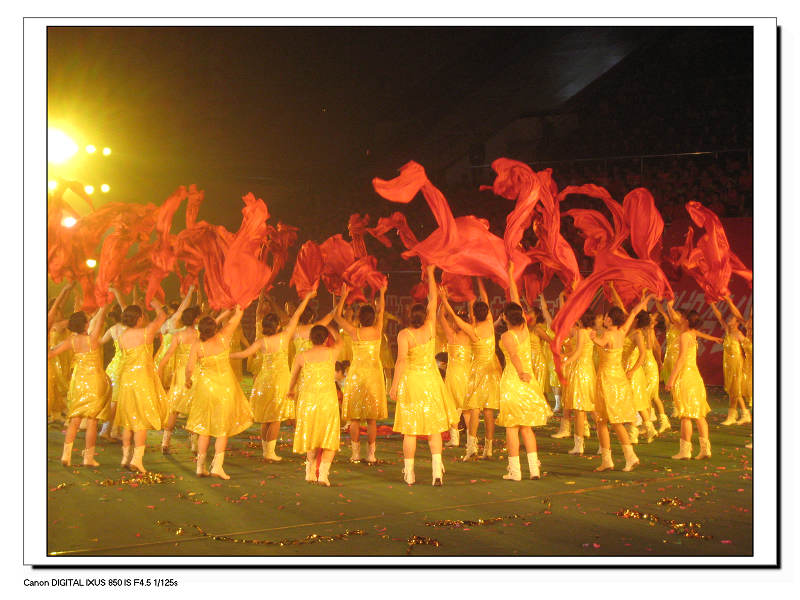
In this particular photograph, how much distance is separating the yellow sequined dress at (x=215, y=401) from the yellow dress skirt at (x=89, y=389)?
1.08 m

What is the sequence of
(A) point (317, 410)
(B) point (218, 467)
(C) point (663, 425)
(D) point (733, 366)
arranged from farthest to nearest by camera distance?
(D) point (733, 366)
(C) point (663, 425)
(B) point (218, 467)
(A) point (317, 410)

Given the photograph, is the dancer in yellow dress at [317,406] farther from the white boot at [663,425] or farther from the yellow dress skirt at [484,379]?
the white boot at [663,425]

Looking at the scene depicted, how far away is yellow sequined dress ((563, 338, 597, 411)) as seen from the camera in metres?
9.04

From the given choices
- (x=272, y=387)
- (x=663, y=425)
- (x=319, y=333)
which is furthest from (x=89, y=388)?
(x=663, y=425)

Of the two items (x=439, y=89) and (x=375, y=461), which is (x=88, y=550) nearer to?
(x=375, y=461)

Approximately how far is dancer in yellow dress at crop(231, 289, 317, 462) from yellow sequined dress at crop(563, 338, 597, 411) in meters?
3.18

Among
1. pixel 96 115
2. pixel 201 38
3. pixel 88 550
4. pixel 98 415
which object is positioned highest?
pixel 201 38

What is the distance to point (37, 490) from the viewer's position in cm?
618

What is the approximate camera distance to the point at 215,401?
7.76 m

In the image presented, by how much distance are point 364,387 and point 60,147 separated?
397 centimetres

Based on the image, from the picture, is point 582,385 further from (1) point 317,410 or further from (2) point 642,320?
(1) point 317,410

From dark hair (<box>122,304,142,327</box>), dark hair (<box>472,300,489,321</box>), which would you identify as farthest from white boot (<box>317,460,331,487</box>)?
dark hair (<box>122,304,142,327</box>)
